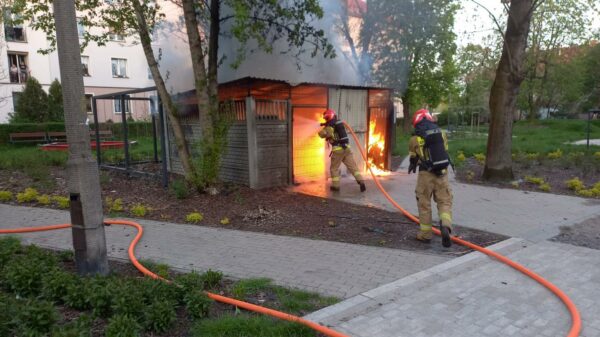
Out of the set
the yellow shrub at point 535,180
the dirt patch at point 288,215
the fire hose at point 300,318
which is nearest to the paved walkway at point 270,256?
the fire hose at point 300,318

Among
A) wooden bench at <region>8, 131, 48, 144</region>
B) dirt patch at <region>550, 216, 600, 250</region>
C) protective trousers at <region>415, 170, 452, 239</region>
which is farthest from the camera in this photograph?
wooden bench at <region>8, 131, 48, 144</region>

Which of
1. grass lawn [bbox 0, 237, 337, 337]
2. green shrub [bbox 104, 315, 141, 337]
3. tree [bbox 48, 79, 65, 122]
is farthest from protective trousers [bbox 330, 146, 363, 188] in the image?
tree [bbox 48, 79, 65, 122]

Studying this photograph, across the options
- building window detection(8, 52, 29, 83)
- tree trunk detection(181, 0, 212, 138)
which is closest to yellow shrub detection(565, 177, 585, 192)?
tree trunk detection(181, 0, 212, 138)

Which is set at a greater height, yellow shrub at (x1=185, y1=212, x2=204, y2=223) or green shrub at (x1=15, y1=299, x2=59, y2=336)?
green shrub at (x1=15, y1=299, x2=59, y2=336)

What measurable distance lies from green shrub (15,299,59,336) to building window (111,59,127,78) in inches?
1274

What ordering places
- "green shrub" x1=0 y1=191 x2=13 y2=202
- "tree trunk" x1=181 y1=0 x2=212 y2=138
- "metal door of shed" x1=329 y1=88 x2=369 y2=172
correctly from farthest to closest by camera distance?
"metal door of shed" x1=329 y1=88 x2=369 y2=172 < "green shrub" x1=0 y1=191 x2=13 y2=202 < "tree trunk" x1=181 y1=0 x2=212 y2=138

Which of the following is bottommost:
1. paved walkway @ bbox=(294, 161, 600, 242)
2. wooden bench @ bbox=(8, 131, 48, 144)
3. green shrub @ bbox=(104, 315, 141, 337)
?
paved walkway @ bbox=(294, 161, 600, 242)

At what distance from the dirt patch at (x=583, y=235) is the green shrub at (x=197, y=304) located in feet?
15.0

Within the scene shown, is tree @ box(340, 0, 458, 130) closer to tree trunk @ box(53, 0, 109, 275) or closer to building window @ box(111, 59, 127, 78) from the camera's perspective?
tree trunk @ box(53, 0, 109, 275)

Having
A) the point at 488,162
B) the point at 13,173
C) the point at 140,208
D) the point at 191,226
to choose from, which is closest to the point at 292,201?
the point at 191,226

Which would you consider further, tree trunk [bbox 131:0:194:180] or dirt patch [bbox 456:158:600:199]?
dirt patch [bbox 456:158:600:199]

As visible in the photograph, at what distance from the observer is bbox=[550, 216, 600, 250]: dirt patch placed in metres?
5.31

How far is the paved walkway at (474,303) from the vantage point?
3.12m

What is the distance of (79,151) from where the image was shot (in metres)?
3.63
